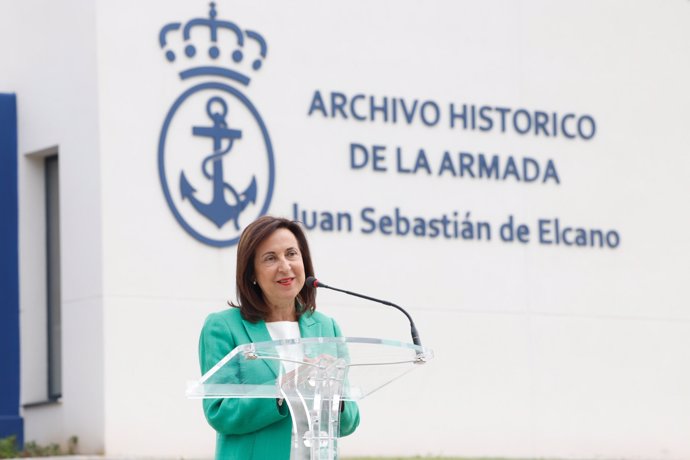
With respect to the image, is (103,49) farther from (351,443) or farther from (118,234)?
(351,443)

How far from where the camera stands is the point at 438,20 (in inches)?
491

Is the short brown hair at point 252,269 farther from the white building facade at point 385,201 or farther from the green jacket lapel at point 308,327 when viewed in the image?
the white building facade at point 385,201

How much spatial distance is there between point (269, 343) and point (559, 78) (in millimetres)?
9548

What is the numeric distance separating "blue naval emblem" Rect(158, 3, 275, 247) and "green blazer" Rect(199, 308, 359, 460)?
6.57m

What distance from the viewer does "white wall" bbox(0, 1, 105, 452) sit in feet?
35.2

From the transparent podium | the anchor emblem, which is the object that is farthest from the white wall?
the transparent podium

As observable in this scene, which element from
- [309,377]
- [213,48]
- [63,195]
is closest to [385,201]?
[213,48]

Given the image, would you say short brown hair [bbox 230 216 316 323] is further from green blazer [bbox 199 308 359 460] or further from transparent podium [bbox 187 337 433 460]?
transparent podium [bbox 187 337 433 460]

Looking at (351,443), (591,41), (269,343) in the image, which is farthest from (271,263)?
(591,41)

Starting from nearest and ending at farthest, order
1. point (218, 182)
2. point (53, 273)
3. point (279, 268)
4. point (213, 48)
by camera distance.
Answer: point (279, 268), point (218, 182), point (213, 48), point (53, 273)

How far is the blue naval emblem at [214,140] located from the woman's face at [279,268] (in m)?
6.52

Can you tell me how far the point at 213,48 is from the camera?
11.3 m

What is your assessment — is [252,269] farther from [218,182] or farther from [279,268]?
[218,182]

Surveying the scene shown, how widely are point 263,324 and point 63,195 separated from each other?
6.97m
